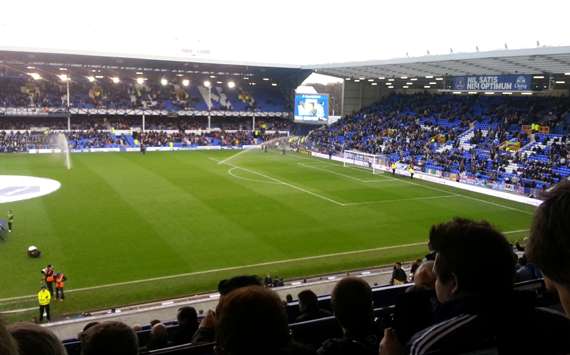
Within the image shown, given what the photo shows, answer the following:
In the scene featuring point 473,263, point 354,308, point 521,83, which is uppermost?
point 521,83

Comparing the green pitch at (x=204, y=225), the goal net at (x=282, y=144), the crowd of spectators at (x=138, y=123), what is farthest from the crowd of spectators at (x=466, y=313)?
the crowd of spectators at (x=138, y=123)

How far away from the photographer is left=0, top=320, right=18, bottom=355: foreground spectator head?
1404mm

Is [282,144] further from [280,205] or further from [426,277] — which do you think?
[426,277]

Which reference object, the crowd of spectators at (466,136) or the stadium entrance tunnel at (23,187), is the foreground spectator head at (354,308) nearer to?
the stadium entrance tunnel at (23,187)

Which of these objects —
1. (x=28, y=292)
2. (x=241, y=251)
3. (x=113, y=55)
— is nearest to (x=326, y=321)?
(x=28, y=292)

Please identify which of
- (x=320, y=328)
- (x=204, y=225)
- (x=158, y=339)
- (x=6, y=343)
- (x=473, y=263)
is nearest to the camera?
(x=6, y=343)

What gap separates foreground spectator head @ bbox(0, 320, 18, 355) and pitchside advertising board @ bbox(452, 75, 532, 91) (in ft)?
131

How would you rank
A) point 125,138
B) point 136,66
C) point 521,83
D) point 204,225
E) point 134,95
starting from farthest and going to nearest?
point 134,95, point 136,66, point 125,138, point 521,83, point 204,225

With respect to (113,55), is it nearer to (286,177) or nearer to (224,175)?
(224,175)

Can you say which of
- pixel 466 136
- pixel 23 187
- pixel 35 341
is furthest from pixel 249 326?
pixel 466 136

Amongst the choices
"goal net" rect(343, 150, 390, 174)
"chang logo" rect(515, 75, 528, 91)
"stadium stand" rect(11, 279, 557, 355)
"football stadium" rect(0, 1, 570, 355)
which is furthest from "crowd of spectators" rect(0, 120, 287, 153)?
"stadium stand" rect(11, 279, 557, 355)

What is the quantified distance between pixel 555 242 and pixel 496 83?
132 ft

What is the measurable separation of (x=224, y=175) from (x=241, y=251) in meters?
19.4

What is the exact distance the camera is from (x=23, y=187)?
31844 mm
